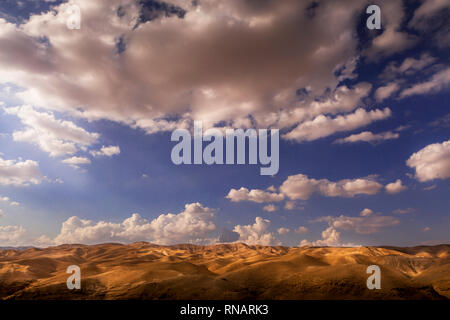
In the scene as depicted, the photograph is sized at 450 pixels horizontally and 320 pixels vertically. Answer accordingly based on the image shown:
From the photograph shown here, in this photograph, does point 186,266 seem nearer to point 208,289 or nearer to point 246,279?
point 246,279

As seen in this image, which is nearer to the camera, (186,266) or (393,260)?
(186,266)

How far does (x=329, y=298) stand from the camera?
1777 inches

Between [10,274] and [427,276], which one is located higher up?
[427,276]

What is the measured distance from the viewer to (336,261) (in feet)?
290
